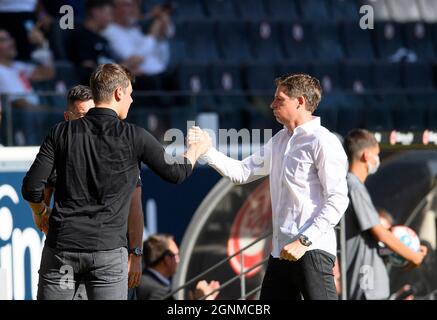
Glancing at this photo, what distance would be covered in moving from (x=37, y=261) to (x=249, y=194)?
203 centimetres

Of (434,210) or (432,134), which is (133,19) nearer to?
(434,210)

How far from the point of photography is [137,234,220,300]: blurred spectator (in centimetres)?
715

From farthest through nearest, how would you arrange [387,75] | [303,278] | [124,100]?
[387,75]
[303,278]
[124,100]

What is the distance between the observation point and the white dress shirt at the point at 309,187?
4543mm

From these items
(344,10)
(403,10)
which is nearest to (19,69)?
(344,10)

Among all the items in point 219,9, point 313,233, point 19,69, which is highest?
point 219,9

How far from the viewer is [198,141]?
472cm

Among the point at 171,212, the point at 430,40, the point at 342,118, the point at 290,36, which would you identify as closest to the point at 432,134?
the point at 171,212

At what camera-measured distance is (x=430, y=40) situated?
48.1 ft

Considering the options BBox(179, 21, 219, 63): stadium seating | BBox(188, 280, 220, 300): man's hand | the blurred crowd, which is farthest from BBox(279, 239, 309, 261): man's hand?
BBox(179, 21, 219, 63): stadium seating

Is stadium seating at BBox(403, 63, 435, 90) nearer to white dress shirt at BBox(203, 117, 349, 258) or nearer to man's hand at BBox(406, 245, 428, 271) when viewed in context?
man's hand at BBox(406, 245, 428, 271)

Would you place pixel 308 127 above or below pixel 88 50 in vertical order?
below

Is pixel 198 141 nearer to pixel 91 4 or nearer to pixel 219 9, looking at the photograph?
pixel 91 4

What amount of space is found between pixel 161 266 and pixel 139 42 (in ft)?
17.2
